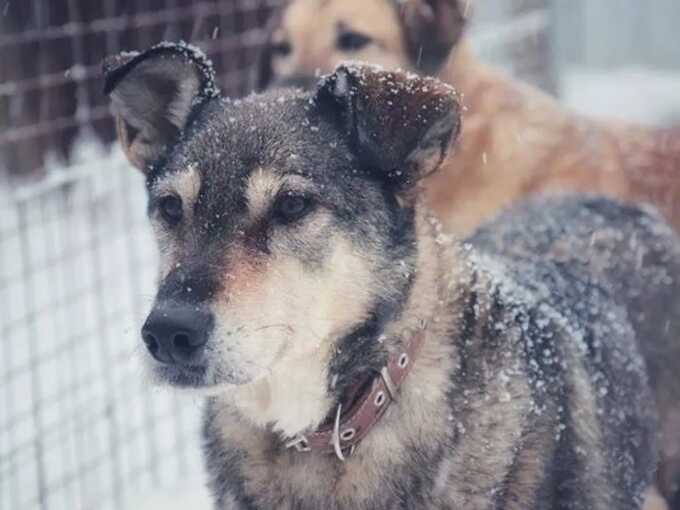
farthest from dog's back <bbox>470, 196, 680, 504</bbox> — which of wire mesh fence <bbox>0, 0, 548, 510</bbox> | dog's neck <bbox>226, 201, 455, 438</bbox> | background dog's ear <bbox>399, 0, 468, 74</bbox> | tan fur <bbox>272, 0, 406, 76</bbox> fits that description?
tan fur <bbox>272, 0, 406, 76</bbox>

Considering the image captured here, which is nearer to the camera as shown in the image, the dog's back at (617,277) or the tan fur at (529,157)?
the dog's back at (617,277)

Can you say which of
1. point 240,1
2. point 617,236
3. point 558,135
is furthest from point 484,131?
point 240,1

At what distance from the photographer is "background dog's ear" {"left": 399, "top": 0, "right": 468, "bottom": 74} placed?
549 cm

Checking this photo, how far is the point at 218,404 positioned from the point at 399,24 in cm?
305

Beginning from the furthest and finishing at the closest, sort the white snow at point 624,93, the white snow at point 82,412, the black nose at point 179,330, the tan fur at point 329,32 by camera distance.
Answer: the white snow at point 624,93, the tan fur at point 329,32, the white snow at point 82,412, the black nose at point 179,330

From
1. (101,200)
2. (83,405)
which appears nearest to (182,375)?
(83,405)

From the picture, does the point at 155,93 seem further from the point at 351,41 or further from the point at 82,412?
the point at 351,41

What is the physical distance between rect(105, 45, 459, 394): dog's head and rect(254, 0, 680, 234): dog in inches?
104

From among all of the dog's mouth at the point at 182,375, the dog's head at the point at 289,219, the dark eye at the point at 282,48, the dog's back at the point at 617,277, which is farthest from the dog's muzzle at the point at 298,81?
the dog's mouth at the point at 182,375

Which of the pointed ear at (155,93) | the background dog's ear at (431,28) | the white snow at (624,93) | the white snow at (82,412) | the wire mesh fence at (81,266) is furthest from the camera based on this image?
the white snow at (624,93)

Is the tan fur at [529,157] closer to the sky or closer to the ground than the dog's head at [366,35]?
closer to the ground

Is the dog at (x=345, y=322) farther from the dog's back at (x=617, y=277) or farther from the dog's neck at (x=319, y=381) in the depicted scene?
the dog's back at (x=617, y=277)

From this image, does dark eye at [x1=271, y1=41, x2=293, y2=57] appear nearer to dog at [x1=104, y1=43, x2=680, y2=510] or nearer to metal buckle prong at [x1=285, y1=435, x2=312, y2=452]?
dog at [x1=104, y1=43, x2=680, y2=510]

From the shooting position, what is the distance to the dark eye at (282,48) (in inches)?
233
